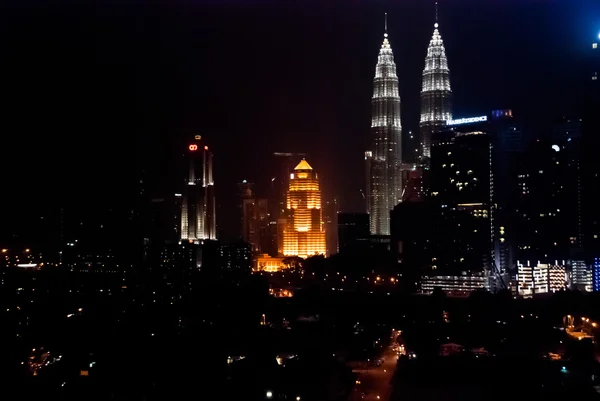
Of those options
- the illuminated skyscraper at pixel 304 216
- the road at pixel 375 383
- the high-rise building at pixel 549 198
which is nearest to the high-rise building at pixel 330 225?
the illuminated skyscraper at pixel 304 216

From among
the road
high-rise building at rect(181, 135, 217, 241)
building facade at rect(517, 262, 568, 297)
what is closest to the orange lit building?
high-rise building at rect(181, 135, 217, 241)

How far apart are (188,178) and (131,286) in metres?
9.60

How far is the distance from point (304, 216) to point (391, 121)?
3.91 m

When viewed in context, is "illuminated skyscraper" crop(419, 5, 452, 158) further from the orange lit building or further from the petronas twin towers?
the orange lit building

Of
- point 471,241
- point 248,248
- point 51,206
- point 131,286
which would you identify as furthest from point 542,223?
point 51,206

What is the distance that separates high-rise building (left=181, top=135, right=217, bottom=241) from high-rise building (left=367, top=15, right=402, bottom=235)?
16.0 feet

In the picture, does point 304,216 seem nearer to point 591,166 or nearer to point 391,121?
point 391,121

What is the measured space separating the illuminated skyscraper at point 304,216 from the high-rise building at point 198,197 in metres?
2.36

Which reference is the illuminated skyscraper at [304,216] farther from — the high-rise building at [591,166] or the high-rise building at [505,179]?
the high-rise building at [591,166]

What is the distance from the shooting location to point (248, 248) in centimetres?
Result: 1722

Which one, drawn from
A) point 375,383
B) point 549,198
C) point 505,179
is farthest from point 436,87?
point 375,383

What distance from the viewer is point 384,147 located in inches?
820

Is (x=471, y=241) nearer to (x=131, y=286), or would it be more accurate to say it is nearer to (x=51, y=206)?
(x=131, y=286)

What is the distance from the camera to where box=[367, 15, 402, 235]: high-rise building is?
20.3m
